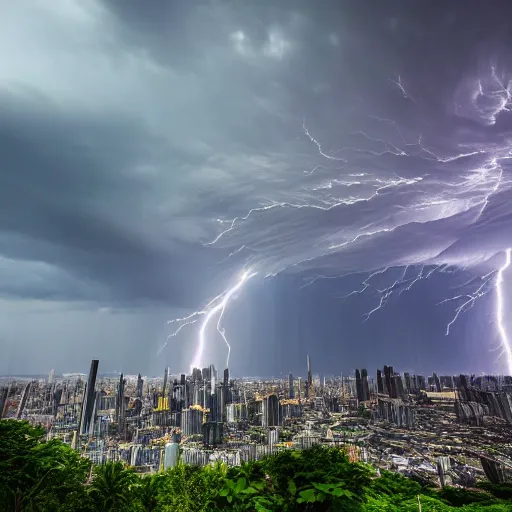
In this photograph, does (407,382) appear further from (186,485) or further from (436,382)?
(186,485)

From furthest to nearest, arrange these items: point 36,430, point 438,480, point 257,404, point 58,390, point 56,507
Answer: point 58,390 < point 257,404 < point 438,480 < point 36,430 < point 56,507

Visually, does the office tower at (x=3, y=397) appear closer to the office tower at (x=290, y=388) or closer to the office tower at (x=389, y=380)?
the office tower at (x=290, y=388)

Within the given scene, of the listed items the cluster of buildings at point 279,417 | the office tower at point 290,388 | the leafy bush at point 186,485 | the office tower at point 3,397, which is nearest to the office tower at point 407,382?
the cluster of buildings at point 279,417

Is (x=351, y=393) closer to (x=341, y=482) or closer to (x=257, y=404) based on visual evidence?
(x=257, y=404)

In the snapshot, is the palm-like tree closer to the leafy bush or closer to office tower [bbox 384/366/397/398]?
the leafy bush

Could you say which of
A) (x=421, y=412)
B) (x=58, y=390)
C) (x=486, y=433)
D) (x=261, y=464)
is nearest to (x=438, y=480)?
(x=486, y=433)

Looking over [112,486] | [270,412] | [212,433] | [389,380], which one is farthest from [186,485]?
[389,380]
